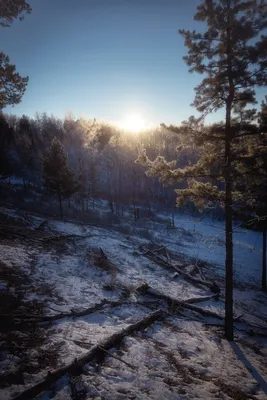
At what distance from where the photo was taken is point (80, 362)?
570cm

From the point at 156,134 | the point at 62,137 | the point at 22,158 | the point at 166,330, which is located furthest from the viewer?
Result: the point at 156,134

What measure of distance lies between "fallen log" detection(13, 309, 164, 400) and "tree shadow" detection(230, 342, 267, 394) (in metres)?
3.33

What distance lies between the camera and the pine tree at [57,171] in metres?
31.0

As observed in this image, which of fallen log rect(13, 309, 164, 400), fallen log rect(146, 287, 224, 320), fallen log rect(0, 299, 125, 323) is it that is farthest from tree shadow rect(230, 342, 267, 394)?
fallen log rect(0, 299, 125, 323)

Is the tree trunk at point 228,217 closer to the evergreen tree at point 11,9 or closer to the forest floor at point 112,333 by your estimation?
the forest floor at point 112,333

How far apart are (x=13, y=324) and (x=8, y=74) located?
10107mm

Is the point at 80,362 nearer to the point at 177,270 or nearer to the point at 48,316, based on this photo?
the point at 48,316

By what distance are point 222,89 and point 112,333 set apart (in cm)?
953

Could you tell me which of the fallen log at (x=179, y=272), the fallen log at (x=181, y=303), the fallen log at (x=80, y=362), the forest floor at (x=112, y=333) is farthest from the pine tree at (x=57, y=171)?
the fallen log at (x=80, y=362)

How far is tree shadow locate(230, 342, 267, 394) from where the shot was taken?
268 inches

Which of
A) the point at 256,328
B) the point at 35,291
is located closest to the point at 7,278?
the point at 35,291

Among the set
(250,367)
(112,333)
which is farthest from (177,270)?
(112,333)

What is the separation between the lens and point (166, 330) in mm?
8938

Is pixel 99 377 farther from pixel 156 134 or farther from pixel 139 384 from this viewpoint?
pixel 156 134
